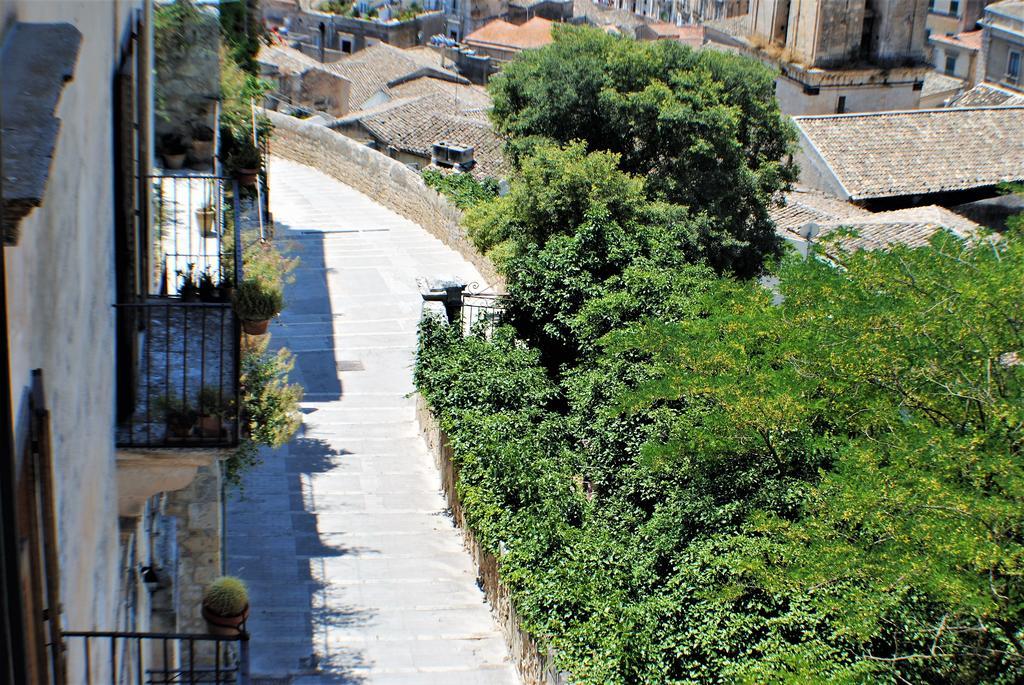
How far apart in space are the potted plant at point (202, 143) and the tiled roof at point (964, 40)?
6461 centimetres

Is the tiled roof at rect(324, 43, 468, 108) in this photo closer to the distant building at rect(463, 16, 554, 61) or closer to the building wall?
the distant building at rect(463, 16, 554, 61)

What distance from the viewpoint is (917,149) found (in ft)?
136

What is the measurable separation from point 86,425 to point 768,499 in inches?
406

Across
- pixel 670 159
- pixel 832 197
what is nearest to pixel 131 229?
pixel 670 159

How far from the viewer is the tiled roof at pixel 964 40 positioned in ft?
230

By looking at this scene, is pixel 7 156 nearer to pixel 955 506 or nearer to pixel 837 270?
pixel 955 506

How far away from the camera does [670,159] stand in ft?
91.6

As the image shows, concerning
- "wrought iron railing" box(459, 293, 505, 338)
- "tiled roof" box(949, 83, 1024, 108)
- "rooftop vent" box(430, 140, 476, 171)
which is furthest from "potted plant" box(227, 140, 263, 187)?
"tiled roof" box(949, 83, 1024, 108)

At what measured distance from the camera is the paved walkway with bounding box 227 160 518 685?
1405 centimetres

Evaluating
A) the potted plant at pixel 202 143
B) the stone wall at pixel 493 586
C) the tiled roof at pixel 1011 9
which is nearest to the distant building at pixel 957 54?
the tiled roof at pixel 1011 9

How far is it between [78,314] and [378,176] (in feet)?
87.1

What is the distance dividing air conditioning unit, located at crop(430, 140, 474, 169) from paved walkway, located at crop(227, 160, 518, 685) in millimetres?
10956

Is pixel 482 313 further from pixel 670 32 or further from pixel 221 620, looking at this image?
pixel 670 32

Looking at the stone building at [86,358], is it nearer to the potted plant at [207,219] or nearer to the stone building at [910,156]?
the potted plant at [207,219]
